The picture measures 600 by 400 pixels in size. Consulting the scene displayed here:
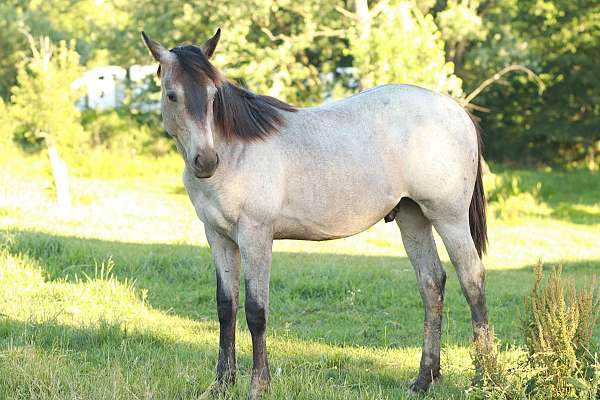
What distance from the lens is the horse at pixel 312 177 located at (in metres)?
4.21

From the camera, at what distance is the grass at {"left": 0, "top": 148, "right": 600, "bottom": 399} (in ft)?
15.0

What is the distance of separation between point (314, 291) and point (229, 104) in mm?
3857

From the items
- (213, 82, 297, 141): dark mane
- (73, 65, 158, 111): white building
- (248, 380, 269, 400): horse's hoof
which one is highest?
(73, 65, 158, 111): white building

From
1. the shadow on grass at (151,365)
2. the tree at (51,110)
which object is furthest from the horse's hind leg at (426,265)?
the tree at (51,110)

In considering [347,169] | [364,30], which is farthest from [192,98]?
[364,30]

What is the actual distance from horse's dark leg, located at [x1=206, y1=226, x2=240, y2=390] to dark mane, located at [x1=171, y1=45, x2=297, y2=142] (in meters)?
0.65

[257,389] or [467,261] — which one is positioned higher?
[467,261]

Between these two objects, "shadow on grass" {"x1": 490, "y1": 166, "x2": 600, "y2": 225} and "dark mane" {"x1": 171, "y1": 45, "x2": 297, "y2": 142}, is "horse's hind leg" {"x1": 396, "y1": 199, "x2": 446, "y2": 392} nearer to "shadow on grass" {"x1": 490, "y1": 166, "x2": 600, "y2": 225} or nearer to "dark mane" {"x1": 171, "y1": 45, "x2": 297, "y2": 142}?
"dark mane" {"x1": 171, "y1": 45, "x2": 297, "y2": 142}

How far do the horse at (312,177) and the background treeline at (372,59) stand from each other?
11.0m

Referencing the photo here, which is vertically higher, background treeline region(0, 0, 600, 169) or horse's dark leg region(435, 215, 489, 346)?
background treeline region(0, 0, 600, 169)

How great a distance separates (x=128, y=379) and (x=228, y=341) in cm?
66

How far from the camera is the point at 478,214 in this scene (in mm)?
5137

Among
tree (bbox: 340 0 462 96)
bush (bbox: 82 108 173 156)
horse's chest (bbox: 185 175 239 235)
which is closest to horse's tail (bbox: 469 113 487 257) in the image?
horse's chest (bbox: 185 175 239 235)

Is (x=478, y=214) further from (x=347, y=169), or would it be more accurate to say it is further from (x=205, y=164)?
(x=205, y=164)
